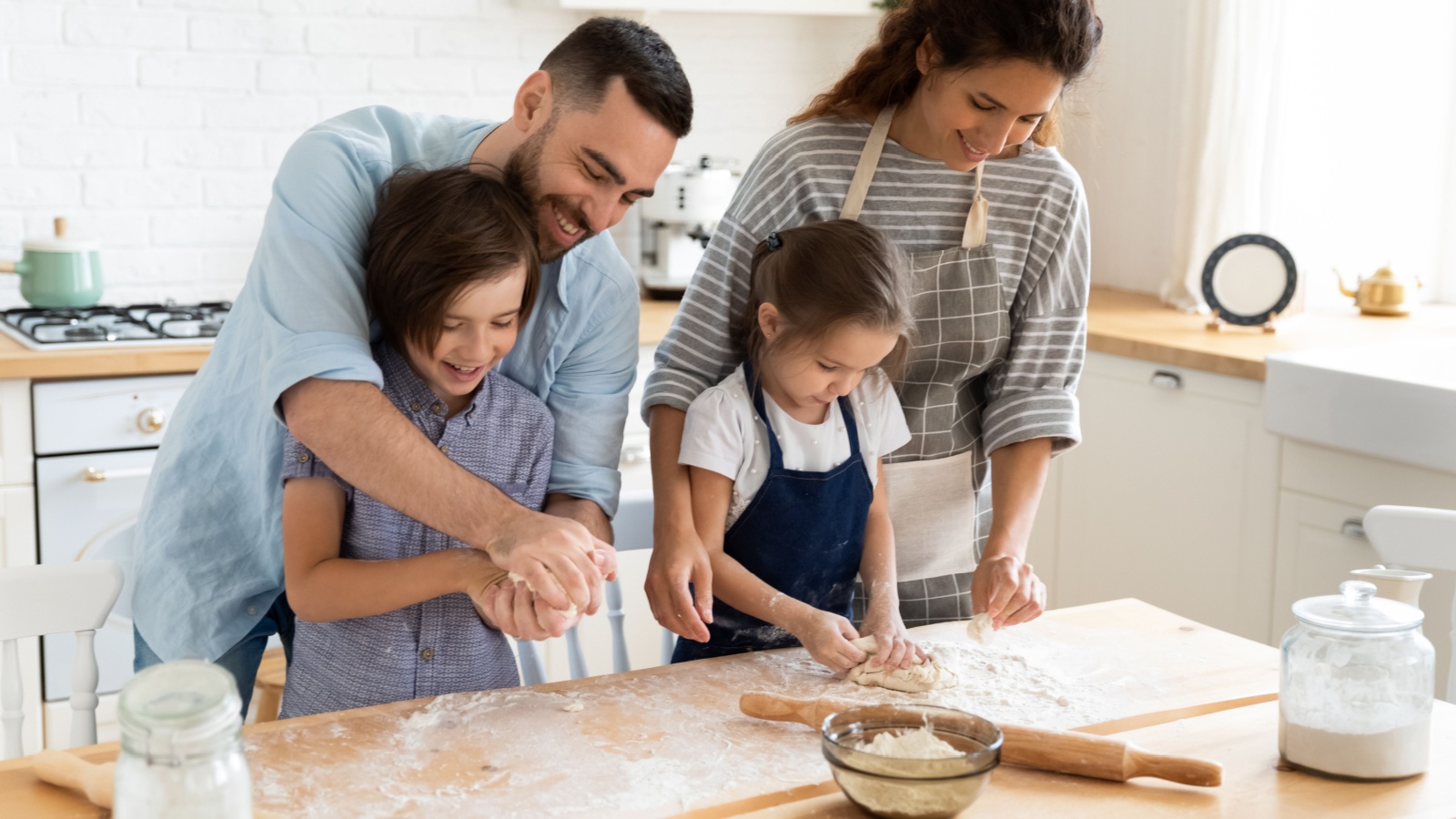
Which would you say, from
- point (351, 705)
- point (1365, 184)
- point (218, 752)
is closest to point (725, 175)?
point (1365, 184)

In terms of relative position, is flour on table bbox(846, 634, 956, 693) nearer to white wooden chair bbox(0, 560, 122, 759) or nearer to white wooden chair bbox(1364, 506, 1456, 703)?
white wooden chair bbox(1364, 506, 1456, 703)

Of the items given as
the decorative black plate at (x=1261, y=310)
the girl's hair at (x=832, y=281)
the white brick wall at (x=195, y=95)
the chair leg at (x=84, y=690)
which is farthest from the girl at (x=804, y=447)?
the white brick wall at (x=195, y=95)

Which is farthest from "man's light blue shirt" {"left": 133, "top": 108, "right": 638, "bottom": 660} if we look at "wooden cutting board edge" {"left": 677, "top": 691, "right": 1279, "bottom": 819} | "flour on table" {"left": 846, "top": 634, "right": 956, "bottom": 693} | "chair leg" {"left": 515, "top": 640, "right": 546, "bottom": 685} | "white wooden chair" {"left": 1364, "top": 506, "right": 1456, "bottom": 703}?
"white wooden chair" {"left": 1364, "top": 506, "right": 1456, "bottom": 703}

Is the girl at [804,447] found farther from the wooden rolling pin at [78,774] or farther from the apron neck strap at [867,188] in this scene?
the wooden rolling pin at [78,774]

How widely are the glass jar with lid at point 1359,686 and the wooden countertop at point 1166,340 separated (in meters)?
1.41

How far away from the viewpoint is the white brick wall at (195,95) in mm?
2789

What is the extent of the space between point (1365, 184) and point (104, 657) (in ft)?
9.57

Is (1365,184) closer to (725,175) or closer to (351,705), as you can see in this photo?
(725,175)

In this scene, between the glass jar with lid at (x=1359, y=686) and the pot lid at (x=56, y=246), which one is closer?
the glass jar with lid at (x=1359, y=686)

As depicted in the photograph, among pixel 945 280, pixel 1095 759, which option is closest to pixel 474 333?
pixel 945 280

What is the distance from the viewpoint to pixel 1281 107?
9.70ft

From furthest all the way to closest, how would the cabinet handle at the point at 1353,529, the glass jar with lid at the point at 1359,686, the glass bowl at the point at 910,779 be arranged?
the cabinet handle at the point at 1353,529 → the glass jar with lid at the point at 1359,686 → the glass bowl at the point at 910,779

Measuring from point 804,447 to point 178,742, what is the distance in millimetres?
888

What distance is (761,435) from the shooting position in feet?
4.88
